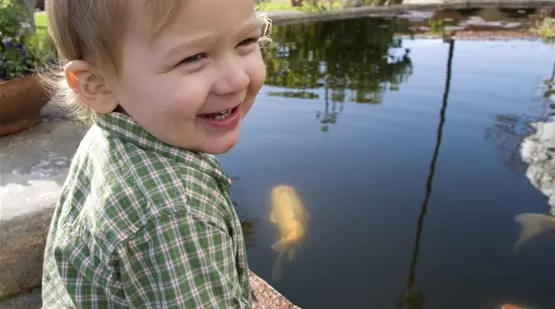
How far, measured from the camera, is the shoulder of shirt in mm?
883

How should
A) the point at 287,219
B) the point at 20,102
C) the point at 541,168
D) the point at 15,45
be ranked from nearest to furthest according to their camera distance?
the point at 20,102 → the point at 15,45 → the point at 287,219 → the point at 541,168

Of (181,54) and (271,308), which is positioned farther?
(271,308)

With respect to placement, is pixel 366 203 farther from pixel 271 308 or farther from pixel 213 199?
pixel 213 199

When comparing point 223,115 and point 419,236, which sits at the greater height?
point 223,115

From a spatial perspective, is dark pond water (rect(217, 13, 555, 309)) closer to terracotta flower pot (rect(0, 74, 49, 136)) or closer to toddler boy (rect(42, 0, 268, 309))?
terracotta flower pot (rect(0, 74, 49, 136))

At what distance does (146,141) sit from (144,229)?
0.19 meters

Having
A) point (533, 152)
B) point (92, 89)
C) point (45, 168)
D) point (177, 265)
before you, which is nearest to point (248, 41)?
point (92, 89)

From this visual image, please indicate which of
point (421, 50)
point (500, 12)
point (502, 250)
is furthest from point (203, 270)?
point (500, 12)

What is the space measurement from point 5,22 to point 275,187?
2.07 metres

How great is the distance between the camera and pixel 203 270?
914 millimetres

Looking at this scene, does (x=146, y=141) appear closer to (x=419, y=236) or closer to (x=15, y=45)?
(x=15, y=45)

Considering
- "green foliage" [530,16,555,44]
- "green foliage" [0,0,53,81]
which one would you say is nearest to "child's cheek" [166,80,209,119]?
"green foliage" [0,0,53,81]

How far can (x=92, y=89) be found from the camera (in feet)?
3.39

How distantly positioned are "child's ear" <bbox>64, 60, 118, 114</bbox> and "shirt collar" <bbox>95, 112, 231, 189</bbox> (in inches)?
1.2
